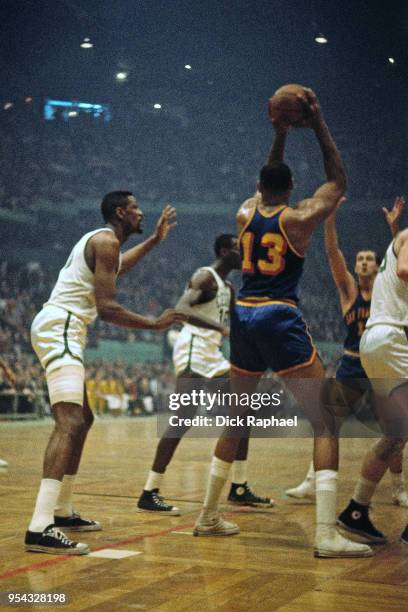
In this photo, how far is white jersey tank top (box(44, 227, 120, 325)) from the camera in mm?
3922

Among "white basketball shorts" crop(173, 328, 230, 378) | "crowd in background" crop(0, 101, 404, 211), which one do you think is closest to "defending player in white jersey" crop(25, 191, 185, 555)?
"white basketball shorts" crop(173, 328, 230, 378)

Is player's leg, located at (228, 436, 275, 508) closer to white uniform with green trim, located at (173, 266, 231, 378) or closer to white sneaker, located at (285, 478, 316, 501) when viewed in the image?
white sneaker, located at (285, 478, 316, 501)

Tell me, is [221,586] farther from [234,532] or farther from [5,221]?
[5,221]

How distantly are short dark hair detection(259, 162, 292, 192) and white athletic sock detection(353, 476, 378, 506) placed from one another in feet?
4.98

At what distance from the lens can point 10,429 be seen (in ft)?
43.0

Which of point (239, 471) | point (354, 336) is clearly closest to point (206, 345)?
point (239, 471)

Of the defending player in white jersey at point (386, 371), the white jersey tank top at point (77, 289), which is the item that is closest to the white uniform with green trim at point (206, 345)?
the white jersey tank top at point (77, 289)

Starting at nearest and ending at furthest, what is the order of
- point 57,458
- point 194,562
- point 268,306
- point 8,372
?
point 194,562
point 57,458
point 268,306
point 8,372

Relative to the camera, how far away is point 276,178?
376cm

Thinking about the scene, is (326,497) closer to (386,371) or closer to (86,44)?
(386,371)

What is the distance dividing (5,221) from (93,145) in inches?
208

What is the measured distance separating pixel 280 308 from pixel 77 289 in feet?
3.39

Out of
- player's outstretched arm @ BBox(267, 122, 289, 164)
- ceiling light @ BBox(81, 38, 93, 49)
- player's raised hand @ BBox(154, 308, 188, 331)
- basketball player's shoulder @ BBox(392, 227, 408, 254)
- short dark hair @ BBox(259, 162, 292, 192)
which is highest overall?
ceiling light @ BBox(81, 38, 93, 49)

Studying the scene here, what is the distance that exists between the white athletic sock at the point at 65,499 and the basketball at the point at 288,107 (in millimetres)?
2144
